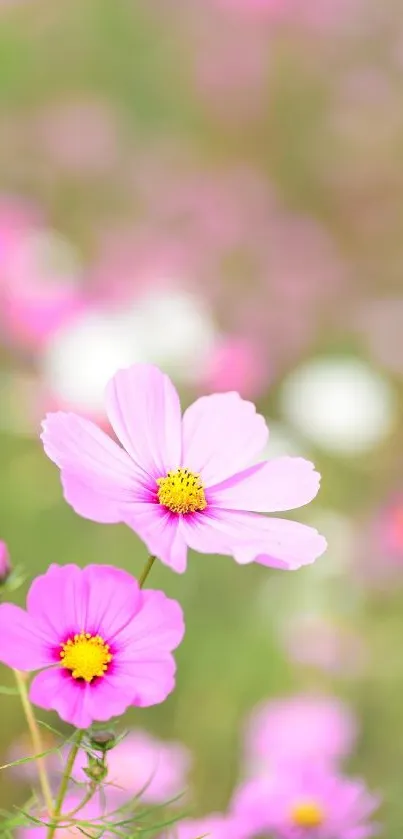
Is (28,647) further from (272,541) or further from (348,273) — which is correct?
(348,273)

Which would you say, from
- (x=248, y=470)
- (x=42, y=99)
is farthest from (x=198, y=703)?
(x=42, y=99)

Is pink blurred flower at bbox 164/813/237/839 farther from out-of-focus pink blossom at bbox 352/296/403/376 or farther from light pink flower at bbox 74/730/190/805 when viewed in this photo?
out-of-focus pink blossom at bbox 352/296/403/376

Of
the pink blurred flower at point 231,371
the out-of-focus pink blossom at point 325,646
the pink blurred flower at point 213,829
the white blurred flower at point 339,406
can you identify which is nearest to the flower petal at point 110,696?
the pink blurred flower at point 213,829

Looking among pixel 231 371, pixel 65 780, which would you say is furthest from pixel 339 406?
pixel 65 780

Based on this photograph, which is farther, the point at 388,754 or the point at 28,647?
the point at 388,754

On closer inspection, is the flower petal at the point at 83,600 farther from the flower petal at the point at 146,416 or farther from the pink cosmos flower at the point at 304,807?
the pink cosmos flower at the point at 304,807
